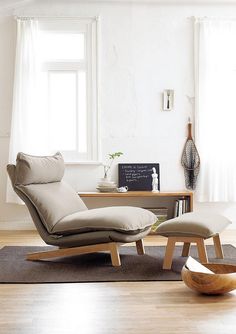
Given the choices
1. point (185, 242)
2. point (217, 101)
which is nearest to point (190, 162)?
point (217, 101)

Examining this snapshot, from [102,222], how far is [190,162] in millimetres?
2503

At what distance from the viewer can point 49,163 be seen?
469cm

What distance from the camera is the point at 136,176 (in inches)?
251

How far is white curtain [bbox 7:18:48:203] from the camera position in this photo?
6.26 m

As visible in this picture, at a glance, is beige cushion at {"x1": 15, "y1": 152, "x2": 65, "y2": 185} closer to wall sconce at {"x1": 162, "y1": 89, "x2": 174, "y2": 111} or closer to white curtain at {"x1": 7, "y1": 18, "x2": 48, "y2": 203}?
white curtain at {"x1": 7, "y1": 18, "x2": 48, "y2": 203}

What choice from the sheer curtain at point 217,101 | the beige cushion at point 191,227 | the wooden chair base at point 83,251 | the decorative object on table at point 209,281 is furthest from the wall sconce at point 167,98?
the decorative object on table at point 209,281

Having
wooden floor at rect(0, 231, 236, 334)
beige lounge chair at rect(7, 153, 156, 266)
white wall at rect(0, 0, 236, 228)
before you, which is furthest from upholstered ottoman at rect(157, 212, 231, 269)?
white wall at rect(0, 0, 236, 228)

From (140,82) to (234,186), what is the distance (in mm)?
1601

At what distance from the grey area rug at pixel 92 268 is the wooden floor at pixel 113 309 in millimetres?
142

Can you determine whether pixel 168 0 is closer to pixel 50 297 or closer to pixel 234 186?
pixel 234 186

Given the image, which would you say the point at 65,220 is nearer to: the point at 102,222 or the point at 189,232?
the point at 102,222

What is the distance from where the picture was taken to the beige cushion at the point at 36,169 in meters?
4.35

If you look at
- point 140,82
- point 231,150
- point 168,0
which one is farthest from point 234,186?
point 168,0

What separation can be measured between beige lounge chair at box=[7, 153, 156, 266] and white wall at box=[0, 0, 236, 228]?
189 centimetres
